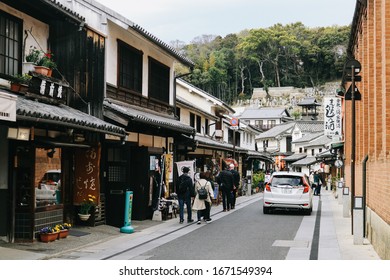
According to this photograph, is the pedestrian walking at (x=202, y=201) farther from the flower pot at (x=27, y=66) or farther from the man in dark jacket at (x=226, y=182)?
the flower pot at (x=27, y=66)

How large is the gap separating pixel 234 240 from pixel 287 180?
30.6 ft

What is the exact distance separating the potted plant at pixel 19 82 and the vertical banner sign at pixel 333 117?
87.2 ft

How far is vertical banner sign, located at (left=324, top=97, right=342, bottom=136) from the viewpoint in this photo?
3633 centimetres

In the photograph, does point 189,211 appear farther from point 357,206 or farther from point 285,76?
point 285,76

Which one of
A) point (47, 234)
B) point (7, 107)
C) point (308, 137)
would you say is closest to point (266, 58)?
point (308, 137)

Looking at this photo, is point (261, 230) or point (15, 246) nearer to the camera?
point (15, 246)

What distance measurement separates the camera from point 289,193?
2278 cm

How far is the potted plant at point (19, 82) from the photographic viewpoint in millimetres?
12859

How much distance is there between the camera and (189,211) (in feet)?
62.8

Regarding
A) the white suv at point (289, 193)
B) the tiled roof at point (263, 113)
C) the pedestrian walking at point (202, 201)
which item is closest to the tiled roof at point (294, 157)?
the tiled roof at point (263, 113)

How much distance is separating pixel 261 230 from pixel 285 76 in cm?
9442

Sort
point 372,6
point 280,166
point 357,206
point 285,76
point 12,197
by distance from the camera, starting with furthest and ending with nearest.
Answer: point 285,76
point 280,166
point 372,6
point 357,206
point 12,197

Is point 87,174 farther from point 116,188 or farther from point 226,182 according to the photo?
point 226,182

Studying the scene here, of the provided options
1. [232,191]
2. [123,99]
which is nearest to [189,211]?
[123,99]
